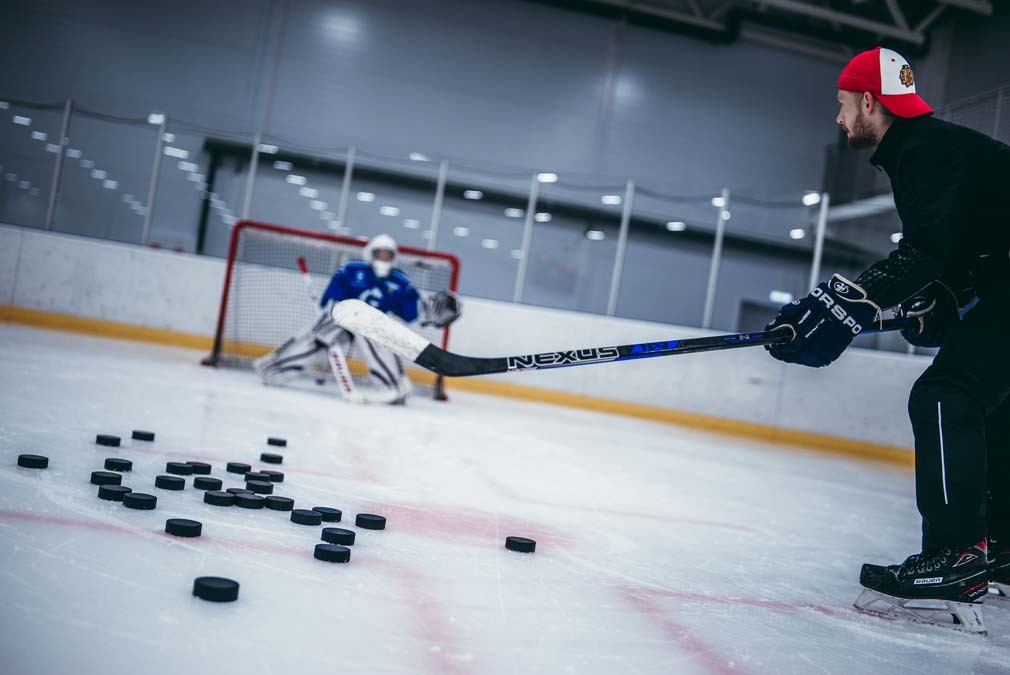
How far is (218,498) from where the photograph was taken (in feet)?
6.68

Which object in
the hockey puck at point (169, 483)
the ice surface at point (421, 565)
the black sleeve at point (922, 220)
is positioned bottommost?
the ice surface at point (421, 565)

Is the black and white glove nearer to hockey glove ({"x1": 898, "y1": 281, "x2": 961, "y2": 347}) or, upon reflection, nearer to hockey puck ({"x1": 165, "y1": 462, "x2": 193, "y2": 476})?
hockey puck ({"x1": 165, "y1": 462, "x2": 193, "y2": 476})

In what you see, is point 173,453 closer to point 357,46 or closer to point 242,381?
point 242,381

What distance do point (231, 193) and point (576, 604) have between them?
814 cm

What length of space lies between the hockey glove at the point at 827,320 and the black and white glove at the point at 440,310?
4181 millimetres

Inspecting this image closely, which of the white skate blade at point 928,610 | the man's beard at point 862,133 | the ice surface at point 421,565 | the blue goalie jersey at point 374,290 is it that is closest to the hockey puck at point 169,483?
the ice surface at point 421,565

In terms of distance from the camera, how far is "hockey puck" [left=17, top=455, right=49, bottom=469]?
2.13 m

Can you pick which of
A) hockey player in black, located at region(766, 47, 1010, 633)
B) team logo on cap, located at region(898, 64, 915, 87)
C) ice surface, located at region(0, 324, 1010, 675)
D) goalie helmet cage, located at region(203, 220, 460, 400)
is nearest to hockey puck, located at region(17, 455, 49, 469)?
ice surface, located at region(0, 324, 1010, 675)

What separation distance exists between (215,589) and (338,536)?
1.59ft

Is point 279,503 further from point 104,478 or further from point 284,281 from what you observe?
point 284,281

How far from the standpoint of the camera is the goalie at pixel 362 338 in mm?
5809

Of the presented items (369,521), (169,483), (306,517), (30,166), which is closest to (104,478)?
(169,483)

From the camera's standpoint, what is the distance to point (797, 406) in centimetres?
796

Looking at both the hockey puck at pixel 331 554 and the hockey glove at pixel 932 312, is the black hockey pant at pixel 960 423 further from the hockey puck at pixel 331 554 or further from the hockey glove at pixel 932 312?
the hockey puck at pixel 331 554
